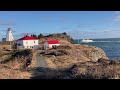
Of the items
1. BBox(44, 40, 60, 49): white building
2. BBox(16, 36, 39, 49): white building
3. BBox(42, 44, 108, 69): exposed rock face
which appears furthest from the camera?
BBox(44, 40, 60, 49): white building

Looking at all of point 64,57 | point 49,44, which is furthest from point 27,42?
point 64,57

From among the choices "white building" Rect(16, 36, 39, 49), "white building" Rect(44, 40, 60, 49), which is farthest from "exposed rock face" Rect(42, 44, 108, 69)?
"white building" Rect(16, 36, 39, 49)

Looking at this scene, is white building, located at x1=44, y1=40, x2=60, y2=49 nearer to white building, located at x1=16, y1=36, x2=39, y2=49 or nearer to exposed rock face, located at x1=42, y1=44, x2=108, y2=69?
exposed rock face, located at x1=42, y1=44, x2=108, y2=69

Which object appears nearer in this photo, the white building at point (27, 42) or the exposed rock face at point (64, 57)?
the exposed rock face at point (64, 57)

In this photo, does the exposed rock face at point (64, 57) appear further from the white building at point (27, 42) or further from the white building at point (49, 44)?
the white building at point (27, 42)

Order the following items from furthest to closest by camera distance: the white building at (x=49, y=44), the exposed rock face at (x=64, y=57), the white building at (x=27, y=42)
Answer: the white building at (x=49, y=44), the white building at (x=27, y=42), the exposed rock face at (x=64, y=57)

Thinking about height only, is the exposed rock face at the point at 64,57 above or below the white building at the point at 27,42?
below

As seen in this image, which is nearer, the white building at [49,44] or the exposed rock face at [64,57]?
the exposed rock face at [64,57]

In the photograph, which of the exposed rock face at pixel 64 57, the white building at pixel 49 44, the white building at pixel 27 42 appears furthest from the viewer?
the white building at pixel 49 44

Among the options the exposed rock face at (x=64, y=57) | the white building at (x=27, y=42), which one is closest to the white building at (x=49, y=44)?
the exposed rock face at (x=64, y=57)
